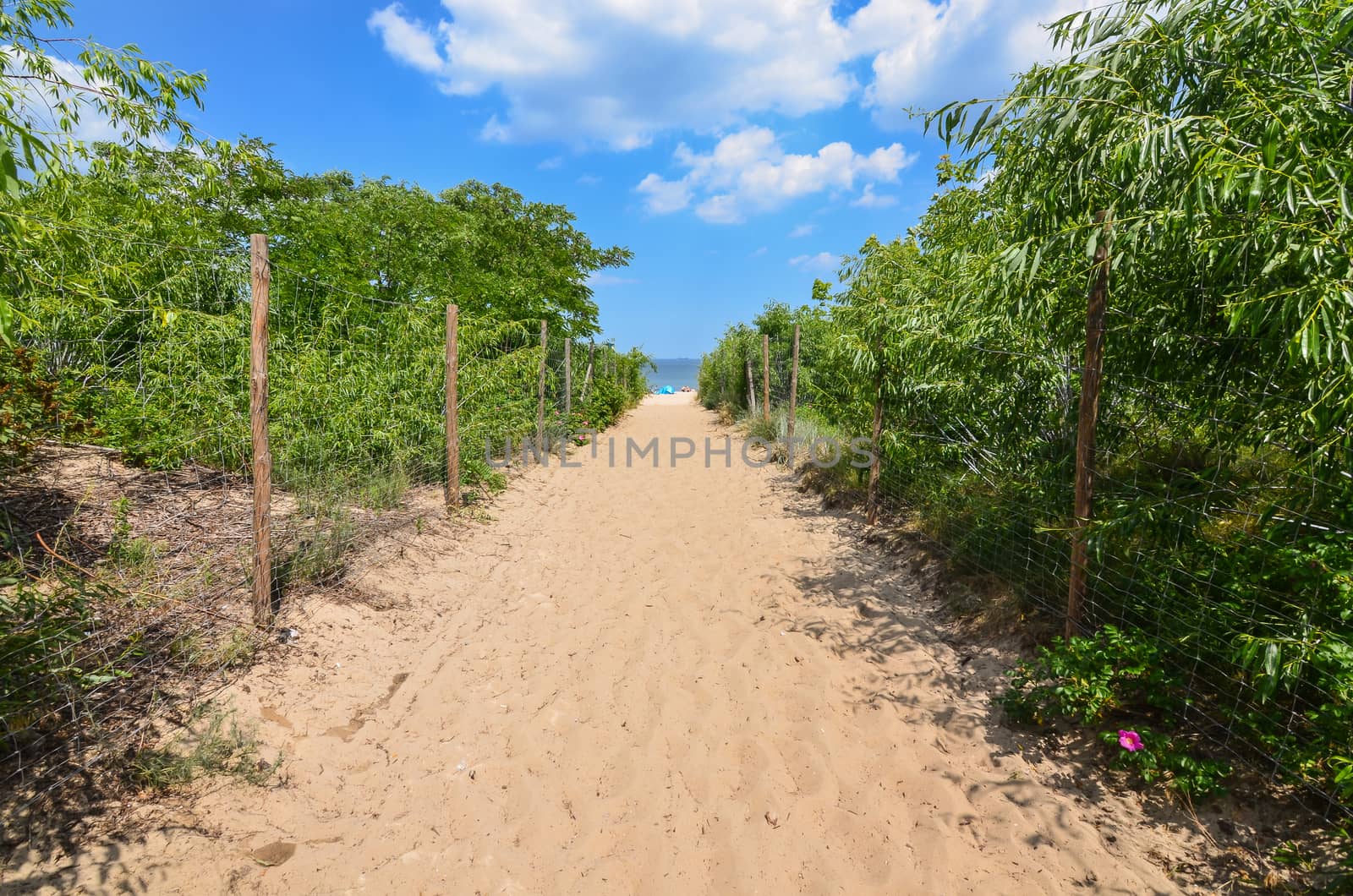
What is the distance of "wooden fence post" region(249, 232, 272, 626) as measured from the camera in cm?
329

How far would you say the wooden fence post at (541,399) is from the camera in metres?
9.21

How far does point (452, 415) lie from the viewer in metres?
6.05

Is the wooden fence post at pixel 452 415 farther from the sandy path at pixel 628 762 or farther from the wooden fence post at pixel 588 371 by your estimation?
the wooden fence post at pixel 588 371

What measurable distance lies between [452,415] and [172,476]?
7.26ft

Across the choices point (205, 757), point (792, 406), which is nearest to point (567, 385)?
point (792, 406)

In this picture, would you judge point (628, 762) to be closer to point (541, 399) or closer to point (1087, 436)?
point (1087, 436)

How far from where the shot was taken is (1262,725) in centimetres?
222

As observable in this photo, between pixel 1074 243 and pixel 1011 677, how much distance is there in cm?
208

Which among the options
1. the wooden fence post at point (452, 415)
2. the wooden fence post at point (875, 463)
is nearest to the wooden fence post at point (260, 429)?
the wooden fence post at point (452, 415)

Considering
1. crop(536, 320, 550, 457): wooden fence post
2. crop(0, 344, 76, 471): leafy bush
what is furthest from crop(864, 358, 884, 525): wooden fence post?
crop(0, 344, 76, 471): leafy bush

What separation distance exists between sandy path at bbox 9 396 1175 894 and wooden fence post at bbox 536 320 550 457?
194 inches

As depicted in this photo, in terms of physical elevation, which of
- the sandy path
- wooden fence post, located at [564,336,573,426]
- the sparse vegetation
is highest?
wooden fence post, located at [564,336,573,426]

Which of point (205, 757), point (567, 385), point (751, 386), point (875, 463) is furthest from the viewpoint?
point (751, 386)

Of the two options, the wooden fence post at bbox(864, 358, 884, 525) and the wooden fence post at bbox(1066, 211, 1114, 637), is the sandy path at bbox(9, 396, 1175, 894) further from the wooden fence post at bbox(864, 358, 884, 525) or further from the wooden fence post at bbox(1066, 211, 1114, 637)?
the wooden fence post at bbox(864, 358, 884, 525)
